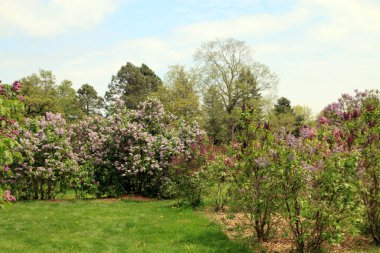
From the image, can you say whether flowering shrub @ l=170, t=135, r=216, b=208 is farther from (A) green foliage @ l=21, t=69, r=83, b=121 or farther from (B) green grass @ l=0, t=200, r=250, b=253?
(A) green foliage @ l=21, t=69, r=83, b=121

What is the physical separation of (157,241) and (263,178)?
3.09m

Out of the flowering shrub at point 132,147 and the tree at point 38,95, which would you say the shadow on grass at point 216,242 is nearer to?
the flowering shrub at point 132,147

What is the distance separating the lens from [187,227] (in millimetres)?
10570

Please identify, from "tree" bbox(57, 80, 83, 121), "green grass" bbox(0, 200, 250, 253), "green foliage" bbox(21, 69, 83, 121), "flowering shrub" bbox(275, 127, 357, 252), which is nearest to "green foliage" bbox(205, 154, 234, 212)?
"green grass" bbox(0, 200, 250, 253)

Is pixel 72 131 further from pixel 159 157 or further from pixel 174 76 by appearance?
pixel 174 76

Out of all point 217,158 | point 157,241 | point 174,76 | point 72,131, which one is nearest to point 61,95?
point 174,76

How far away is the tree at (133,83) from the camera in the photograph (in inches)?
2419

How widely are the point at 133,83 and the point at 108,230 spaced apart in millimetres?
55202

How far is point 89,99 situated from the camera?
67.4 metres

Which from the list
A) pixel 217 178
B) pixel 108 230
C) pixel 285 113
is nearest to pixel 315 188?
pixel 108 230

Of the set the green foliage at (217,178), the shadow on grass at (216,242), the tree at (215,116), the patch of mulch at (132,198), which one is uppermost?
the tree at (215,116)

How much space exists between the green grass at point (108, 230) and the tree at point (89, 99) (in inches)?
2138

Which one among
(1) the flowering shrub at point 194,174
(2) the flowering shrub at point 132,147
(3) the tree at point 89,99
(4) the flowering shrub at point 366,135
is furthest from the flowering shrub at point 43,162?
(3) the tree at point 89,99

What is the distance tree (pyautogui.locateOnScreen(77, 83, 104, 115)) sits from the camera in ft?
220
